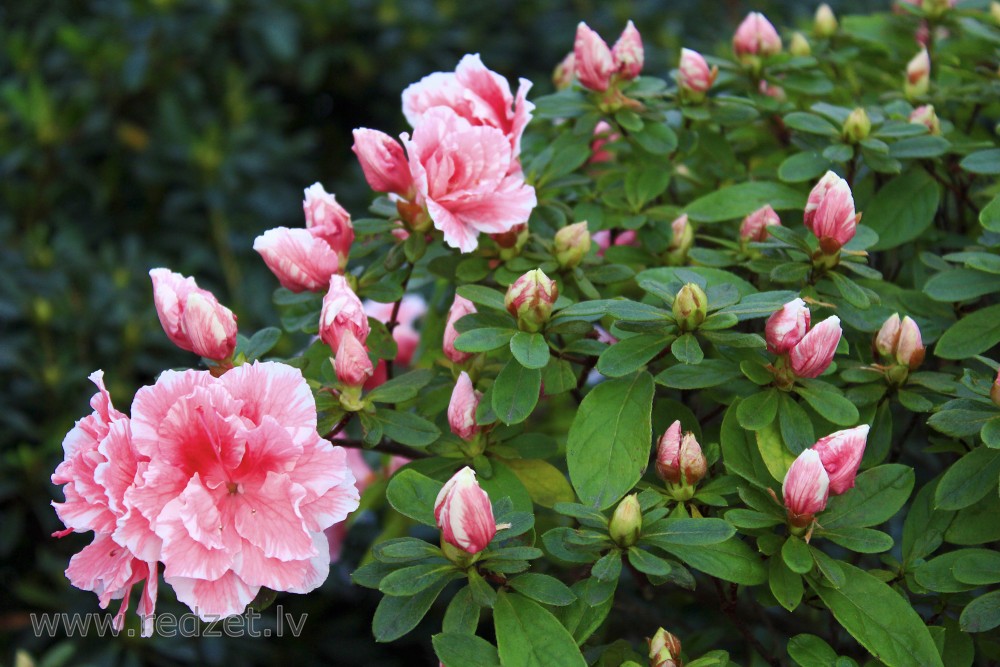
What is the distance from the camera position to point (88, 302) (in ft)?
8.82

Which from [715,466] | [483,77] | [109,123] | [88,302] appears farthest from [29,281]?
[715,466]

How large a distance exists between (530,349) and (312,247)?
340 mm

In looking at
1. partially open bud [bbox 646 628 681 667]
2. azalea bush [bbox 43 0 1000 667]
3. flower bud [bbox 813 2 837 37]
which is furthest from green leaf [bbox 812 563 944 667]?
flower bud [bbox 813 2 837 37]

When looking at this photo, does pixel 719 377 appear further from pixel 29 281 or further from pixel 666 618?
pixel 29 281

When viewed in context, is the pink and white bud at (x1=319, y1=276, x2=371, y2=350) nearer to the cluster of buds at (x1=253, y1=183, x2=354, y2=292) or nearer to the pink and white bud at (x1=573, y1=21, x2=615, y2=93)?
the cluster of buds at (x1=253, y1=183, x2=354, y2=292)

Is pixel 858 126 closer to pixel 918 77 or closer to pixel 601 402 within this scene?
pixel 918 77

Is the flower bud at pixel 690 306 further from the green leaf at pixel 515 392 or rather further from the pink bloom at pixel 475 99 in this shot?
the pink bloom at pixel 475 99

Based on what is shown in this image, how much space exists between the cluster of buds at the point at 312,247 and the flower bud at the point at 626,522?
1.67ft

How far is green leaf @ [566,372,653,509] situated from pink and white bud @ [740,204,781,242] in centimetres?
30

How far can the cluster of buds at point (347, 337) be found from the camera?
3.91 feet

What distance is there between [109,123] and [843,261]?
98.4 inches

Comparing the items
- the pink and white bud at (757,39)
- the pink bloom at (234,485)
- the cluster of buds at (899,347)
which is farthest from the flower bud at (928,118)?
the pink bloom at (234,485)

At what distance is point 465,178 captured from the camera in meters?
1.32

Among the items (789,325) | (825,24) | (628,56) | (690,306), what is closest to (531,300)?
(690,306)
